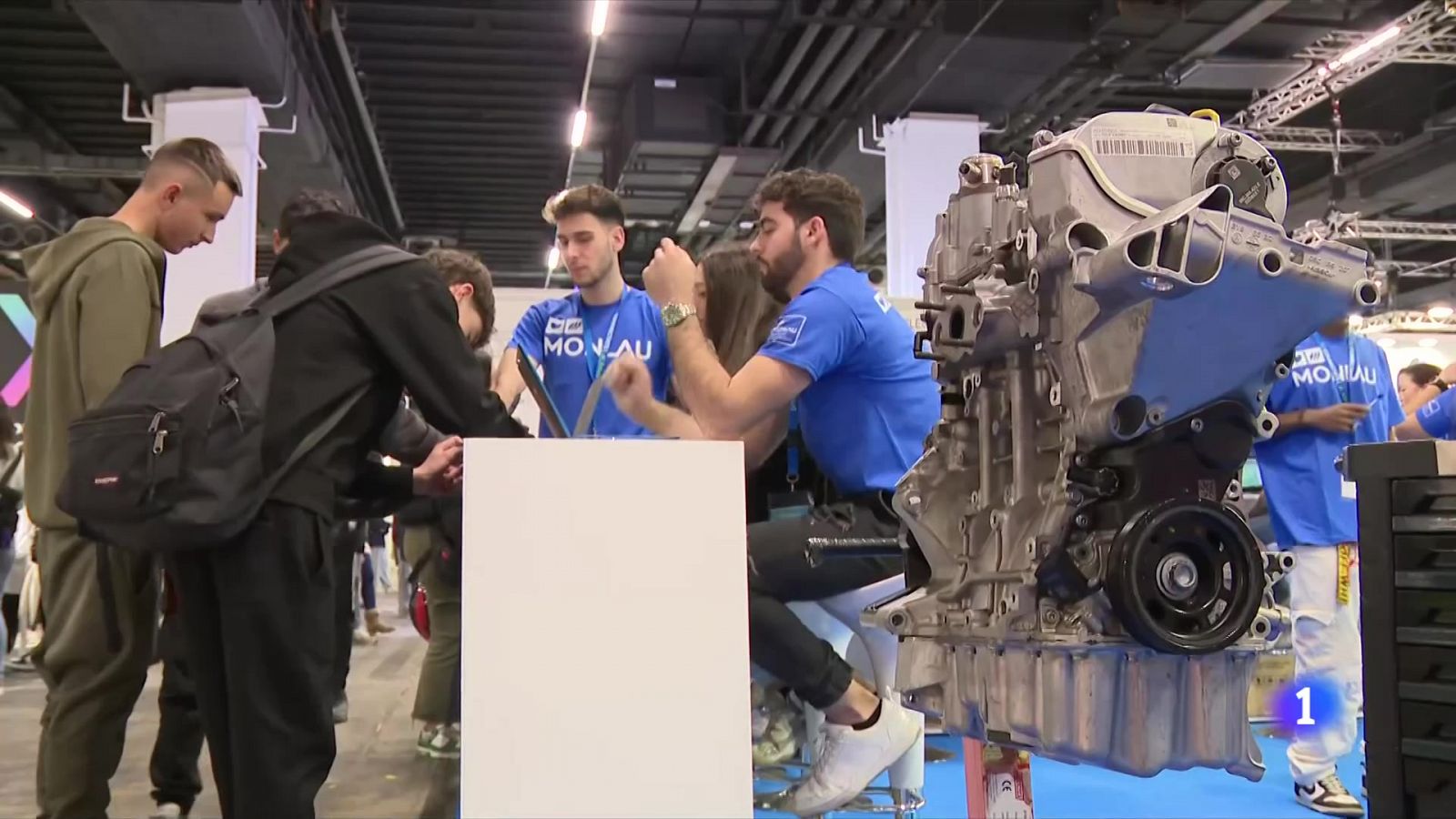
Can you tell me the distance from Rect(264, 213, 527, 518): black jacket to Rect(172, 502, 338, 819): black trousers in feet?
0.23

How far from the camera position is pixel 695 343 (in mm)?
2234

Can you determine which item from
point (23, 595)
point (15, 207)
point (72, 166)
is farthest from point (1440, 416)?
point (15, 207)

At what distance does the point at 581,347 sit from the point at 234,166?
17.4 ft

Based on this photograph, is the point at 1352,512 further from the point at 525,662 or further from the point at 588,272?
the point at 525,662

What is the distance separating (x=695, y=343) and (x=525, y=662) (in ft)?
3.42

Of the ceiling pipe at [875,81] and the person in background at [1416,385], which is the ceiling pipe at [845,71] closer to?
the ceiling pipe at [875,81]

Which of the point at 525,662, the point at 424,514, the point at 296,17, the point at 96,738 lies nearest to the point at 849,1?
the point at 296,17

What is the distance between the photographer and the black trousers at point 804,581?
7.72ft

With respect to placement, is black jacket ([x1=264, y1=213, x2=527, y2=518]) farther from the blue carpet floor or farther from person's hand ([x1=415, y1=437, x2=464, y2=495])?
the blue carpet floor

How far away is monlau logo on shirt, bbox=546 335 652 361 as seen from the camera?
10.5ft

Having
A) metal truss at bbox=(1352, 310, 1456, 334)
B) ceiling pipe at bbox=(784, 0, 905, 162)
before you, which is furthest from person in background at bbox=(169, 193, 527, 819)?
metal truss at bbox=(1352, 310, 1456, 334)

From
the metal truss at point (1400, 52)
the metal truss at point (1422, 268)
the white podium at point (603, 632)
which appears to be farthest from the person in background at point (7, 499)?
the metal truss at point (1422, 268)

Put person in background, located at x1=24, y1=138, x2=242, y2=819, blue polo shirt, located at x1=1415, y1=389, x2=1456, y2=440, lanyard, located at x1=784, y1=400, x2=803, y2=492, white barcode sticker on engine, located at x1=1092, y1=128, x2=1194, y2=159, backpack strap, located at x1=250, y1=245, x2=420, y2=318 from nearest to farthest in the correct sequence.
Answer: white barcode sticker on engine, located at x1=1092, y1=128, x2=1194, y2=159 < backpack strap, located at x1=250, y1=245, x2=420, y2=318 < person in background, located at x1=24, y1=138, x2=242, y2=819 < lanyard, located at x1=784, y1=400, x2=803, y2=492 < blue polo shirt, located at x1=1415, y1=389, x2=1456, y2=440

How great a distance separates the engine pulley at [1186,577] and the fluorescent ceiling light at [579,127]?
878 centimetres
